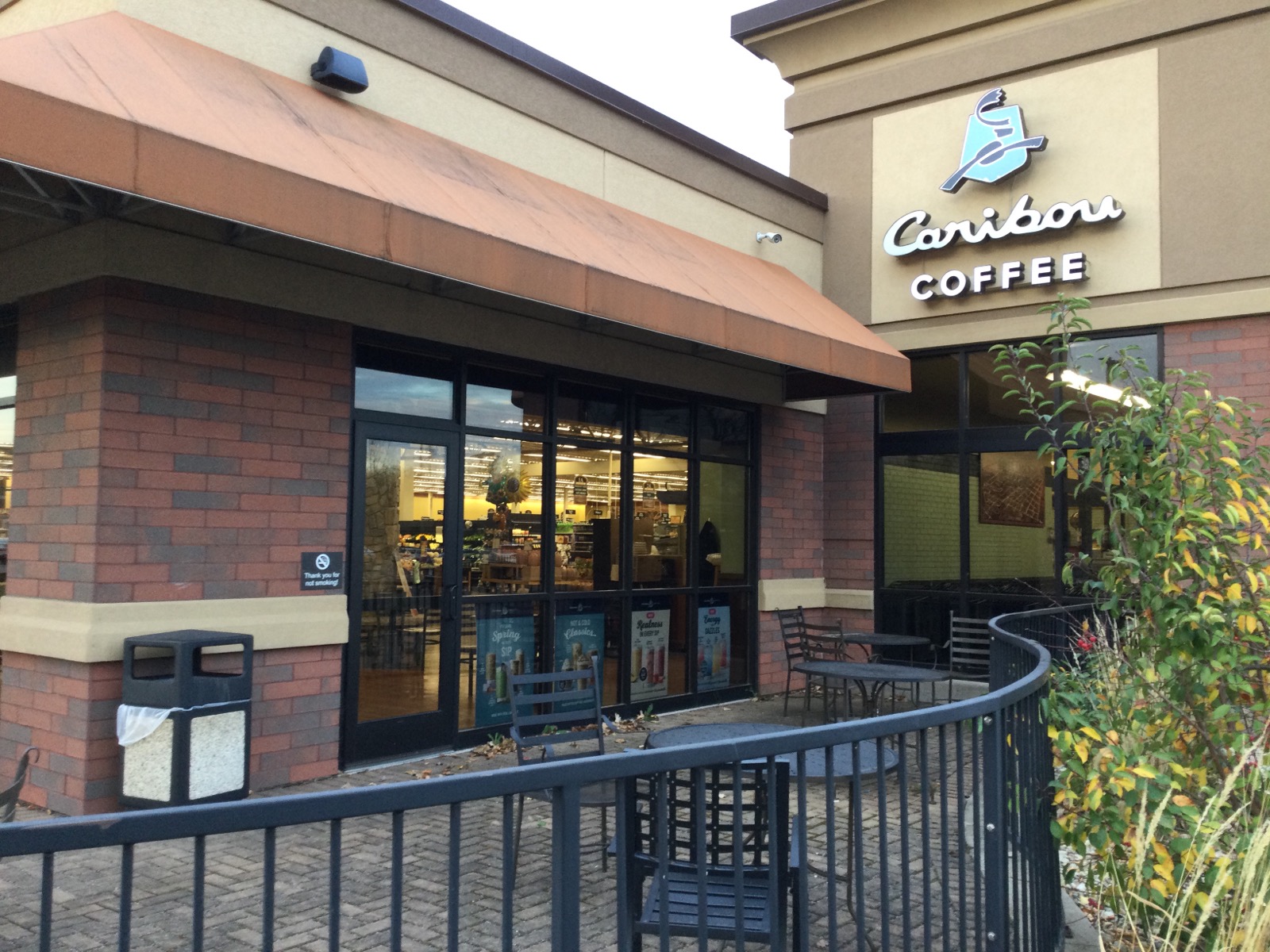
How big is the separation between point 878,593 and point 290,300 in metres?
7.56

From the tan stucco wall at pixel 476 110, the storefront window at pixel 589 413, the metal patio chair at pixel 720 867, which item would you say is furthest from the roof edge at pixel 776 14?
the metal patio chair at pixel 720 867

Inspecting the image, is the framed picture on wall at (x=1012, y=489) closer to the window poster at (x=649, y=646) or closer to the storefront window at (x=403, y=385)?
the window poster at (x=649, y=646)

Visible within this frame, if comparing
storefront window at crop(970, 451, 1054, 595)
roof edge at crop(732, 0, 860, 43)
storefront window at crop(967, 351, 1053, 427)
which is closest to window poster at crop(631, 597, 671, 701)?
storefront window at crop(970, 451, 1054, 595)

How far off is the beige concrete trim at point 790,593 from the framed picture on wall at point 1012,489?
1.95 meters

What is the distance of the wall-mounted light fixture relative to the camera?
719cm

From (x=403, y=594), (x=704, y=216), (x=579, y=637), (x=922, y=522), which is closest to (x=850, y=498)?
(x=922, y=522)

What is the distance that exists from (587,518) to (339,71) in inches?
162

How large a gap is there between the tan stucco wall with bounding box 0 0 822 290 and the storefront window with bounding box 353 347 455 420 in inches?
69.6

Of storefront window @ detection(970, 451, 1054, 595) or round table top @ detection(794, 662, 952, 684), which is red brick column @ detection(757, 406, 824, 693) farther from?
round table top @ detection(794, 662, 952, 684)

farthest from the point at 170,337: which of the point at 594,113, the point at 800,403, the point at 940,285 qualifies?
the point at 940,285

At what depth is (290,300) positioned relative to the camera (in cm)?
689

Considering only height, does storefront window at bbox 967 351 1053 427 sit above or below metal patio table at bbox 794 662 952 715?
above

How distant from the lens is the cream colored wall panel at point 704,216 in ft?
31.9

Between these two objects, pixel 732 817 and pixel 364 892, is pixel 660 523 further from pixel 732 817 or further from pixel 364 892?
pixel 732 817
